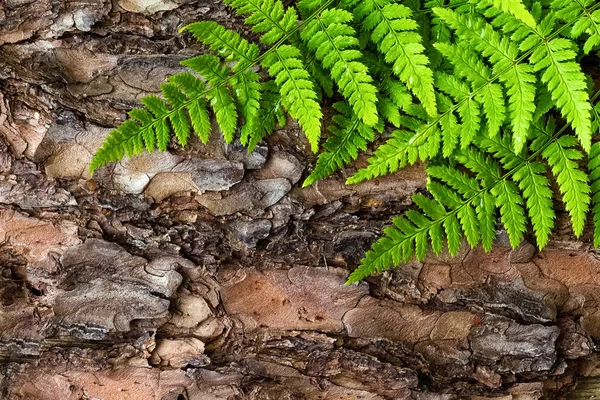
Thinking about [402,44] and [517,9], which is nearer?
[517,9]

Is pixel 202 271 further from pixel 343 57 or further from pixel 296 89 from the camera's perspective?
pixel 343 57

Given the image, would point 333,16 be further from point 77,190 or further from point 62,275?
point 62,275

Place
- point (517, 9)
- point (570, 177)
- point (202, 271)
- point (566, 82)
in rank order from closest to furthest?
point (517, 9) → point (566, 82) → point (570, 177) → point (202, 271)

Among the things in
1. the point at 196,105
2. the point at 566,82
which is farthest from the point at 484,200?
the point at 196,105

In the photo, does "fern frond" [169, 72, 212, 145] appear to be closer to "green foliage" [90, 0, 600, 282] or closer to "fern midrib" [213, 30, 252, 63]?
"green foliage" [90, 0, 600, 282]

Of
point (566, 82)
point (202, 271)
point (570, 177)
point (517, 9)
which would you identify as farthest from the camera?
point (202, 271)

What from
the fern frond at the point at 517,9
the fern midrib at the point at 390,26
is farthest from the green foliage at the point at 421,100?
the fern frond at the point at 517,9

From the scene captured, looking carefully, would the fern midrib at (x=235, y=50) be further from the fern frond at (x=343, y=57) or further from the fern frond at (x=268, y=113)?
the fern frond at (x=343, y=57)
